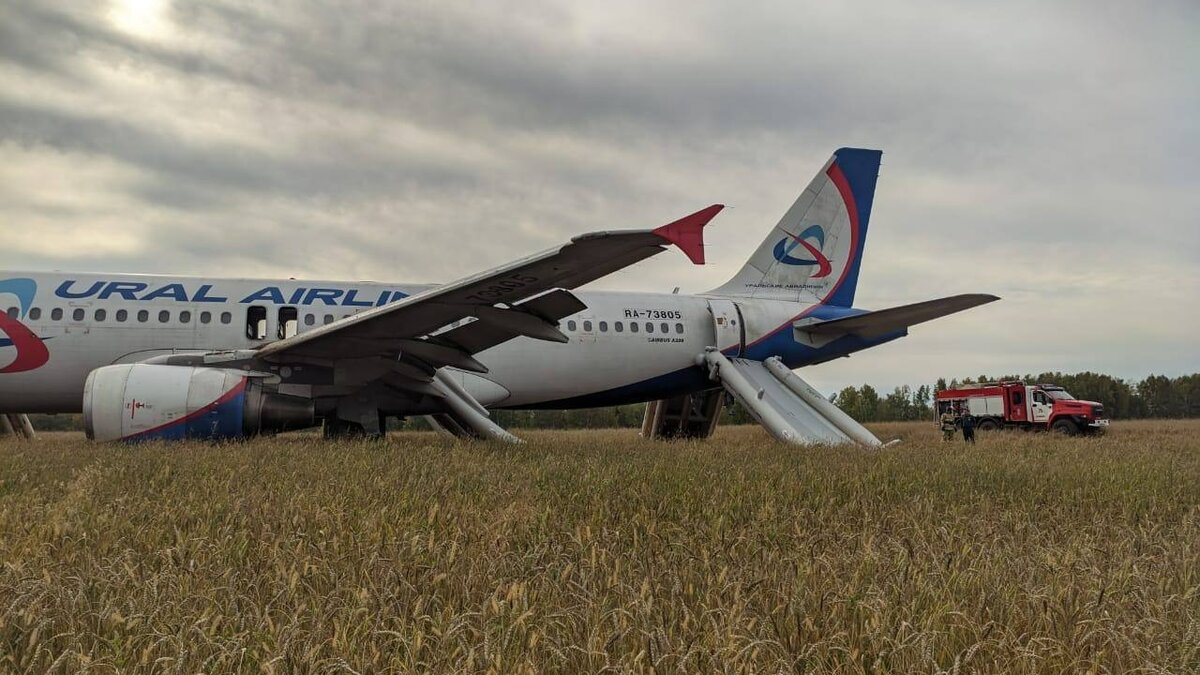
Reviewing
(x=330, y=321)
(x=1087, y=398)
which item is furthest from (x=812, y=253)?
(x=1087, y=398)

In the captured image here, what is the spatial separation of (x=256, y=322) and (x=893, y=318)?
41.6 feet

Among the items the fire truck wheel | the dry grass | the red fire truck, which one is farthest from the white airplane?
the red fire truck

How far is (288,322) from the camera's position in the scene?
13617mm

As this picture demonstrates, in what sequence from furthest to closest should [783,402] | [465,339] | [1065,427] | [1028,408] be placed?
[1028,408], [1065,427], [783,402], [465,339]

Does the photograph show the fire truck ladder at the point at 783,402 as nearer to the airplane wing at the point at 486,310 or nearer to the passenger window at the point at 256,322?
the airplane wing at the point at 486,310

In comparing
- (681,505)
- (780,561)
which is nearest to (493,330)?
(681,505)

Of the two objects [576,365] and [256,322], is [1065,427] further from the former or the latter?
[256,322]

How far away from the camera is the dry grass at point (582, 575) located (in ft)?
7.28

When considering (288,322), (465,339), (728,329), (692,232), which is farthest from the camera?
(728,329)

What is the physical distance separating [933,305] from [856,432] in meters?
2.90

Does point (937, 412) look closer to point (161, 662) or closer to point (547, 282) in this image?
point (547, 282)

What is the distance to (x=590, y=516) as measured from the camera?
4.67m

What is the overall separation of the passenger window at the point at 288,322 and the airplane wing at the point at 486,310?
2.34 metres

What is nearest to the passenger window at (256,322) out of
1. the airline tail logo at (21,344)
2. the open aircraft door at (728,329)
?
the airline tail logo at (21,344)
